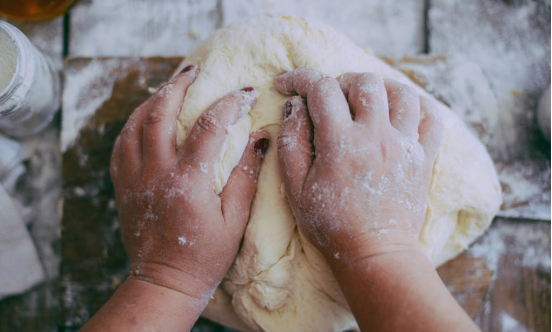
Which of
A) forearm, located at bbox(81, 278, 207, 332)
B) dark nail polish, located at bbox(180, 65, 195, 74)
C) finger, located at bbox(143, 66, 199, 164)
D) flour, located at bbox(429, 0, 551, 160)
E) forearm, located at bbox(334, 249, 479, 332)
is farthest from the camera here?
flour, located at bbox(429, 0, 551, 160)

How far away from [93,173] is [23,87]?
1.09 feet

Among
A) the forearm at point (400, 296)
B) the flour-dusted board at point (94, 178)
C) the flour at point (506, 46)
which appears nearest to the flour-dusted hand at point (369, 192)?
the forearm at point (400, 296)

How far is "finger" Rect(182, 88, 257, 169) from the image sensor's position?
796 mm

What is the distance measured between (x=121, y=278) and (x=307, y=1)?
1.24 metres

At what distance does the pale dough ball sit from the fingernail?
970 mm

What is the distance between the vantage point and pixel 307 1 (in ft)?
4.46

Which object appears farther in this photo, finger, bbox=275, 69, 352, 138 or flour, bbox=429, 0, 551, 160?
flour, bbox=429, 0, 551, 160

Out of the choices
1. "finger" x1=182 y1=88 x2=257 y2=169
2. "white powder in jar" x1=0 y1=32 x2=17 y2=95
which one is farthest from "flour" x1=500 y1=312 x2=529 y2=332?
"white powder in jar" x1=0 y1=32 x2=17 y2=95

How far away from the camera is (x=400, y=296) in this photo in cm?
65

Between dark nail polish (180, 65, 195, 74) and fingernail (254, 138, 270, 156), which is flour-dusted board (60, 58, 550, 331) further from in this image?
fingernail (254, 138, 270, 156)

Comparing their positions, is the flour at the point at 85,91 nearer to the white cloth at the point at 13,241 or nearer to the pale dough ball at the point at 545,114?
the white cloth at the point at 13,241

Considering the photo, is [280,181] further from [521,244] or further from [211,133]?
[521,244]

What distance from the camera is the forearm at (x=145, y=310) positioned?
729 millimetres

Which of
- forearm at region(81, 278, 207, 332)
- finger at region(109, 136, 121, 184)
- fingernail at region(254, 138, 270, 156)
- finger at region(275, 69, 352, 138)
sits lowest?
forearm at region(81, 278, 207, 332)
